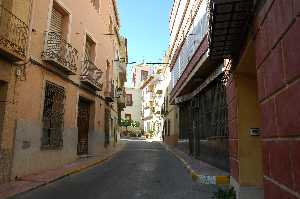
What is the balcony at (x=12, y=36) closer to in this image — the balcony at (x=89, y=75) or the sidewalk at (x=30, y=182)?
the sidewalk at (x=30, y=182)

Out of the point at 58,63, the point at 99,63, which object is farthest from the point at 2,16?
the point at 99,63

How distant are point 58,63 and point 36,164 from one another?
3.63 metres

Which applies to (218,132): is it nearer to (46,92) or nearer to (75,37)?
(46,92)

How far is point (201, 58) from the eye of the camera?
1111 centimetres

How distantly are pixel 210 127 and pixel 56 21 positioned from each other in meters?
7.56

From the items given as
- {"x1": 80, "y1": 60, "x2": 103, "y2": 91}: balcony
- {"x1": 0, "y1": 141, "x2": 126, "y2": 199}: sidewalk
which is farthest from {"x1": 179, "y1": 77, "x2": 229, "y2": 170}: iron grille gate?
{"x1": 80, "y1": 60, "x2": 103, "y2": 91}: balcony

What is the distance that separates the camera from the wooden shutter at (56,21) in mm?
12195

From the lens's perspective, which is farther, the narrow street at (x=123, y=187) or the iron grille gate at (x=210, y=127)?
the iron grille gate at (x=210, y=127)

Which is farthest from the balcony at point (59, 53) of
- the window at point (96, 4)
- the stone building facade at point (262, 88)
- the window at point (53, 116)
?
the stone building facade at point (262, 88)

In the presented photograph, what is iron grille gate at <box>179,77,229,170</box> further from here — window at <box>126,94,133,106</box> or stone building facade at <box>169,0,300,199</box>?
window at <box>126,94,133,106</box>

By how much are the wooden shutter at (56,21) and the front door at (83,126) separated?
4541mm

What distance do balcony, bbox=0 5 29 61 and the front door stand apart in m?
7.22

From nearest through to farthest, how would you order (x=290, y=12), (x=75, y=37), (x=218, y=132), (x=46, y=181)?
(x=290, y=12) < (x=46, y=181) < (x=218, y=132) < (x=75, y=37)

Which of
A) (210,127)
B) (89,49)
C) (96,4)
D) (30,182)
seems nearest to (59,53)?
(30,182)
